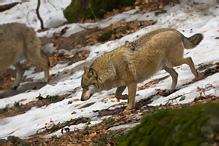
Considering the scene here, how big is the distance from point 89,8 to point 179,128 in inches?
624

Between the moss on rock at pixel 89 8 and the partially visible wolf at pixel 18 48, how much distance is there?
4.90 m

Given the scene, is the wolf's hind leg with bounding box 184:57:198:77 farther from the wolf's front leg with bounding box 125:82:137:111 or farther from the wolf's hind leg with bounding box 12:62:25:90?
the wolf's hind leg with bounding box 12:62:25:90

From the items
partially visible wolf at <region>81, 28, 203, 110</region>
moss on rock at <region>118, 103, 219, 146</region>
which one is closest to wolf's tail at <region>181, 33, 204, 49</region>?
partially visible wolf at <region>81, 28, 203, 110</region>

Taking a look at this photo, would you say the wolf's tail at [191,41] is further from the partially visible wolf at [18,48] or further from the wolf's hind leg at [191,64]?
the partially visible wolf at [18,48]

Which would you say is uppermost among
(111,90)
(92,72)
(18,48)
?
(92,72)

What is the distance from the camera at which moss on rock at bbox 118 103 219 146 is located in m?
2.19

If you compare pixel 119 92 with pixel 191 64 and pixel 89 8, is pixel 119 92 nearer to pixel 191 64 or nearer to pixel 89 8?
pixel 191 64

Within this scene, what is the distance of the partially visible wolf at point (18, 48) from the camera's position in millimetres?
12312

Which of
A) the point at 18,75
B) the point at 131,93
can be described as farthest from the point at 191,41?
the point at 18,75

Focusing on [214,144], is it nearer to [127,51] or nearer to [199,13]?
[127,51]

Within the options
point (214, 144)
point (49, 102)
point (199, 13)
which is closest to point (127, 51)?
point (49, 102)

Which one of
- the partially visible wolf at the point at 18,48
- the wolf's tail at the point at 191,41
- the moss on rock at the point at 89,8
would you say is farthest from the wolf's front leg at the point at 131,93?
the moss on rock at the point at 89,8

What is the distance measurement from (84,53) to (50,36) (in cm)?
350

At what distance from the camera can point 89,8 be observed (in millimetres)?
17578
